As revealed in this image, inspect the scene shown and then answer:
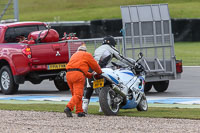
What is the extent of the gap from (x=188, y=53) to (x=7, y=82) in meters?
15.3

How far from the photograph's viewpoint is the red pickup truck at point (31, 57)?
16.3 metres

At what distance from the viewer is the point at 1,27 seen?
17266mm

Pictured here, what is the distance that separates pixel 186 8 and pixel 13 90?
3389 cm

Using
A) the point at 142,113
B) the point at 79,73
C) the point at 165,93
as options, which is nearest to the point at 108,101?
the point at 79,73

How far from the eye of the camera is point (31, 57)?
1620cm

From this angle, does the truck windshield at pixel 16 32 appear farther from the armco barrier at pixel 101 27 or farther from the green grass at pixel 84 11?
the green grass at pixel 84 11

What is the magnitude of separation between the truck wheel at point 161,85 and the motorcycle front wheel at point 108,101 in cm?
553

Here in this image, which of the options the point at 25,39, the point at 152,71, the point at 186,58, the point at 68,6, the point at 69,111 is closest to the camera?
Result: the point at 69,111

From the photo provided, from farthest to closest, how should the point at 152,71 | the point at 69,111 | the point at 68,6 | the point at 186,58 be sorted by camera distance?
the point at 68,6 → the point at 186,58 → the point at 152,71 → the point at 69,111

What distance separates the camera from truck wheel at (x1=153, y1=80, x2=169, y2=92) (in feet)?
55.0

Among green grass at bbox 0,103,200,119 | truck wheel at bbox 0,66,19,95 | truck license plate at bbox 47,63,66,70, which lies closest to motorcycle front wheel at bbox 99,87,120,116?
green grass at bbox 0,103,200,119

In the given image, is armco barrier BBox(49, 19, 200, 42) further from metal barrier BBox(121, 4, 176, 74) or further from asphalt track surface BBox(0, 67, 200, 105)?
metal barrier BBox(121, 4, 176, 74)

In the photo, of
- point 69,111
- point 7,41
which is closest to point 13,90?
point 7,41

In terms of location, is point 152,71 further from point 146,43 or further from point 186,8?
point 186,8
